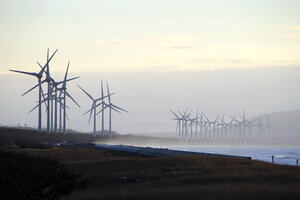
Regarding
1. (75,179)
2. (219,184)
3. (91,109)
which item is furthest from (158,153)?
(91,109)

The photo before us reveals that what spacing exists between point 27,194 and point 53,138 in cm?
10621

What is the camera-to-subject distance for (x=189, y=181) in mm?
37406

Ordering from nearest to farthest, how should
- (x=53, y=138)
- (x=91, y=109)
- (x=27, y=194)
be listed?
(x=27, y=194) < (x=53, y=138) < (x=91, y=109)

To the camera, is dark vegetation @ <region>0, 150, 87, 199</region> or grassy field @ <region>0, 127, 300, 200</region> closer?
grassy field @ <region>0, 127, 300, 200</region>

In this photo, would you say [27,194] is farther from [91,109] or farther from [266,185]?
[91,109]

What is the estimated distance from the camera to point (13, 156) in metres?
54.7

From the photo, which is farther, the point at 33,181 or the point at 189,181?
the point at 33,181

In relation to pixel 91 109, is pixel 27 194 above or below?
below

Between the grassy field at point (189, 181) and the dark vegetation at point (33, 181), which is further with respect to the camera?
the dark vegetation at point (33, 181)

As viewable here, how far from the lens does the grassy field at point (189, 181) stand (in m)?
30.2

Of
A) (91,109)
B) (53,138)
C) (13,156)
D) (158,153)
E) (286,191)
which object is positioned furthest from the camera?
(91,109)

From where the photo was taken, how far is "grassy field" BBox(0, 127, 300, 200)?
3022 cm

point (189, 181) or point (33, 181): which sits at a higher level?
point (189, 181)

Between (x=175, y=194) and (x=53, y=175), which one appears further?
(x=53, y=175)
